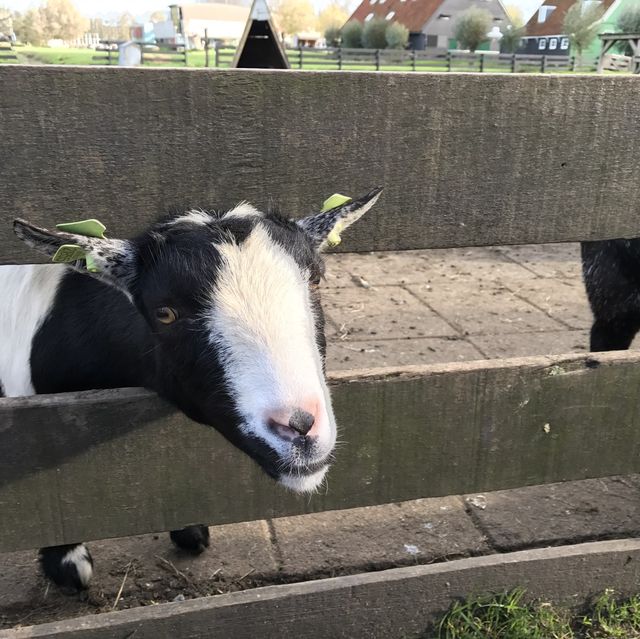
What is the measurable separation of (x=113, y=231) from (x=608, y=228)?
62.8 inches

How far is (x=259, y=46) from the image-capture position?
803 centimetres

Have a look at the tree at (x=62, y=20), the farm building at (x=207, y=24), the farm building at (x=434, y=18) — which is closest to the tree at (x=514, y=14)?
the farm building at (x=434, y=18)

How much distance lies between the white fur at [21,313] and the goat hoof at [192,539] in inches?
35.2

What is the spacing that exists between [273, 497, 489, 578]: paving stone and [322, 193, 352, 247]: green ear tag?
5.37 feet

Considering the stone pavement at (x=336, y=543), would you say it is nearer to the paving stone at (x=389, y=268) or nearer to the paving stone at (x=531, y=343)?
the paving stone at (x=531, y=343)

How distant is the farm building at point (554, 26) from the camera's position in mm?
61722

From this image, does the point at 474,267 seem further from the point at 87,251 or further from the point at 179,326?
the point at 87,251

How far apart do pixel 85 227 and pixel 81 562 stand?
1629 mm

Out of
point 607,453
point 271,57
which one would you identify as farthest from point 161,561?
point 271,57

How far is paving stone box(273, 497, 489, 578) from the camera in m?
2.96

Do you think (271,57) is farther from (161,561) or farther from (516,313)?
(161,561)

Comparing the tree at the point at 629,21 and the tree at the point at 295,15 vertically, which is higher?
the tree at the point at 295,15

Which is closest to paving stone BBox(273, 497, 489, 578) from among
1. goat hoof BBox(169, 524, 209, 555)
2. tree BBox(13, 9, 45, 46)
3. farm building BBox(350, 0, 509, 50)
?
goat hoof BBox(169, 524, 209, 555)

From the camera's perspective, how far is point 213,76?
5.91ft
